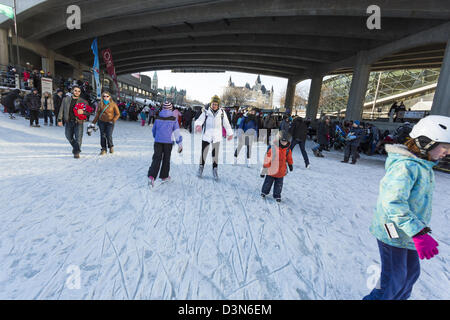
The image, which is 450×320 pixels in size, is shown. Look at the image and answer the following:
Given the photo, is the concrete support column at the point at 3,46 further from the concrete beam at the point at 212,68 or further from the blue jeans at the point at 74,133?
the blue jeans at the point at 74,133

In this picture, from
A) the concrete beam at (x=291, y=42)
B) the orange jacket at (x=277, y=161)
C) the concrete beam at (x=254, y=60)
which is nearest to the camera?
the orange jacket at (x=277, y=161)

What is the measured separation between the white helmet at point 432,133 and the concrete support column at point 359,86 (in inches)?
788

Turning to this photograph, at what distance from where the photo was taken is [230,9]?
12.7 meters

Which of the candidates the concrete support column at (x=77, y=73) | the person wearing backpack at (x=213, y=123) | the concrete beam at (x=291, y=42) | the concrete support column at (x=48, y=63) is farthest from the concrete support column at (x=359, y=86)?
the concrete support column at (x=77, y=73)

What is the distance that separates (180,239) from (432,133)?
8.23 feet

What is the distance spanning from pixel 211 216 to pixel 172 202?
2.57 feet

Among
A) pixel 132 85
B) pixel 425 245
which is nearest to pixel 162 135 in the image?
pixel 425 245

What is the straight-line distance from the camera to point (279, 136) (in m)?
3.94

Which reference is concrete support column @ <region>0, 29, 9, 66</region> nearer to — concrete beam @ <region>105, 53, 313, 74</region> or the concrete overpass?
the concrete overpass

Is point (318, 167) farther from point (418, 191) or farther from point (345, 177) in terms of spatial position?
point (418, 191)

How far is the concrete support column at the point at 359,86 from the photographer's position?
17.7 meters

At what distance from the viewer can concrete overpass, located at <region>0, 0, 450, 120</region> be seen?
11.3 metres

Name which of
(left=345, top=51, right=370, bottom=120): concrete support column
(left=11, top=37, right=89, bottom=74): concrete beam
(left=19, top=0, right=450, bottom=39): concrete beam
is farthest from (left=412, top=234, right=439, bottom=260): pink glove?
(left=11, top=37, right=89, bottom=74): concrete beam
